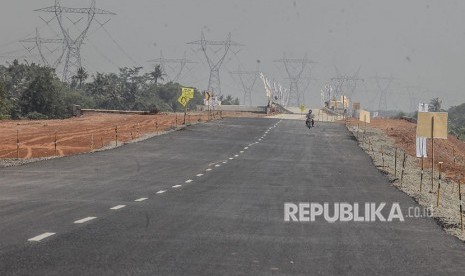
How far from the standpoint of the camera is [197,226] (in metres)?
14.3

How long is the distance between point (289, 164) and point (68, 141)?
17834 mm

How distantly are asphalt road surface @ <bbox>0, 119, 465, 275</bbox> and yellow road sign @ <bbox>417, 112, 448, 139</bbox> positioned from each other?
222cm

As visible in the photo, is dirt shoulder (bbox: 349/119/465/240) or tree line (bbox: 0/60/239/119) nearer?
dirt shoulder (bbox: 349/119/465/240)

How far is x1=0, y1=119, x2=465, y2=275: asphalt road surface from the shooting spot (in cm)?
1025

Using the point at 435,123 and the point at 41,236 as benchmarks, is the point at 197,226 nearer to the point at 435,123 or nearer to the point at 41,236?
the point at 41,236

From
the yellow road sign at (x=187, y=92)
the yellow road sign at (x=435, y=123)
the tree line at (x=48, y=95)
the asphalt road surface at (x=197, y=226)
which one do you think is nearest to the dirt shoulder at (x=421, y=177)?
the asphalt road surface at (x=197, y=226)

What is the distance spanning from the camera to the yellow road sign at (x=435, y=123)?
922 inches

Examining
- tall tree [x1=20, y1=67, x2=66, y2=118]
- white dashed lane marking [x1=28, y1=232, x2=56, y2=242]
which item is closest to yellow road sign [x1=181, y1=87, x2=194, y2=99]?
tall tree [x1=20, y1=67, x2=66, y2=118]

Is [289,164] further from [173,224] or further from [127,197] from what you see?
[173,224]

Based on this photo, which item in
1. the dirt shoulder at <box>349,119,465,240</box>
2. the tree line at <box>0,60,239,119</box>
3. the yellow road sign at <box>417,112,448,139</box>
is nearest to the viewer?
the dirt shoulder at <box>349,119,465,240</box>

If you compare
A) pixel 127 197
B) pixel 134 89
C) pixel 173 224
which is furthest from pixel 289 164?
pixel 134 89
